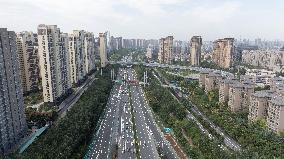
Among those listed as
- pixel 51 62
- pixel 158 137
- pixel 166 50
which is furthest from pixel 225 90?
pixel 166 50

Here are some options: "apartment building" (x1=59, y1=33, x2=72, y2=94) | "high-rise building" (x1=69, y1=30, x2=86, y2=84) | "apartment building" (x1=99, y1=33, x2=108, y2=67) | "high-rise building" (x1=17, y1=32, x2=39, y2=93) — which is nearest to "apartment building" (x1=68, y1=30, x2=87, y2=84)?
"high-rise building" (x1=69, y1=30, x2=86, y2=84)

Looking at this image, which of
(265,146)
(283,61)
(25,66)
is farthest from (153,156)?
(283,61)

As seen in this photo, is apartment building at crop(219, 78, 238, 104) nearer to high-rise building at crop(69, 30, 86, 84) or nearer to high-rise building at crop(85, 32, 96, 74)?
high-rise building at crop(69, 30, 86, 84)

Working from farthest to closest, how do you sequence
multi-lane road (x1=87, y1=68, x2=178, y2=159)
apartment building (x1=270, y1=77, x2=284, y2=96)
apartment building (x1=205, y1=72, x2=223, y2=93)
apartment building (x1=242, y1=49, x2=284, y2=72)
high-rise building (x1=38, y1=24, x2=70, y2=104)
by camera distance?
apartment building (x1=242, y1=49, x2=284, y2=72) < apartment building (x1=205, y1=72, x2=223, y2=93) < apartment building (x1=270, y1=77, x2=284, y2=96) < high-rise building (x1=38, y1=24, x2=70, y2=104) < multi-lane road (x1=87, y1=68, x2=178, y2=159)

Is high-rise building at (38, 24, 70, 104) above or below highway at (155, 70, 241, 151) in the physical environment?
above

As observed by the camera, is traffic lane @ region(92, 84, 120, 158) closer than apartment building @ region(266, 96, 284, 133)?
Yes

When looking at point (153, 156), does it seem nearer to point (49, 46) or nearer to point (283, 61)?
point (49, 46)
